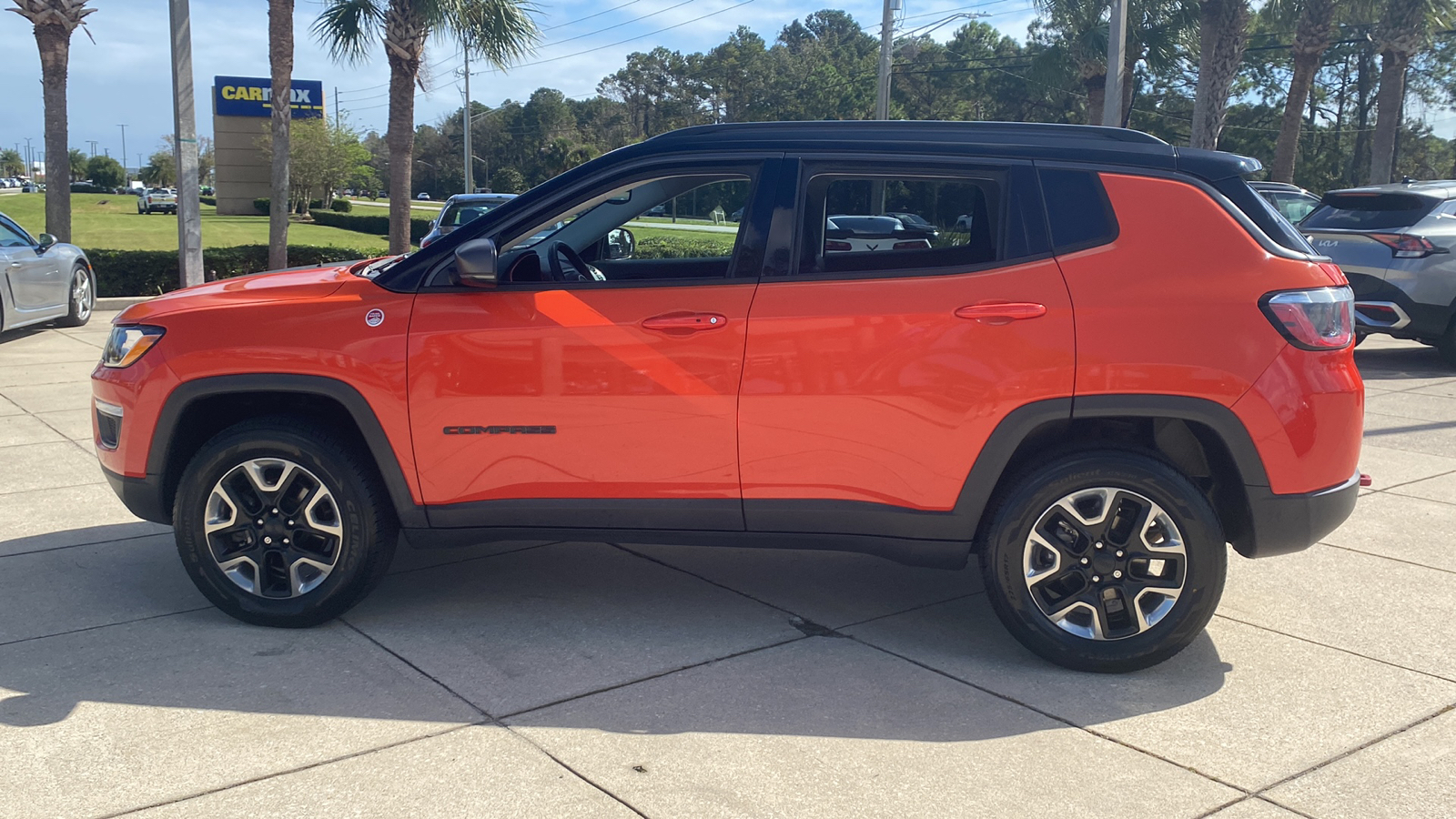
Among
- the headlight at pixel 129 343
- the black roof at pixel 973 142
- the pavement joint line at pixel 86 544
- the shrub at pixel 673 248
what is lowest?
the pavement joint line at pixel 86 544

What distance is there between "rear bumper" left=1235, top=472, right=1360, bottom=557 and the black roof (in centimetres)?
110

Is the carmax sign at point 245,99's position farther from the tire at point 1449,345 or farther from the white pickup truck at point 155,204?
the tire at point 1449,345

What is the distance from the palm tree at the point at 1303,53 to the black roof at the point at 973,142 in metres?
24.8

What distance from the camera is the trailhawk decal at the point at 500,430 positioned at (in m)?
4.10

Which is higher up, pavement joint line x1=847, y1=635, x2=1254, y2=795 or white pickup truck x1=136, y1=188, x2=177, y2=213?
white pickup truck x1=136, y1=188, x2=177, y2=213

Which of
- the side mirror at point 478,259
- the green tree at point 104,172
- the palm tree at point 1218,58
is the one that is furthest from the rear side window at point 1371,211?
the green tree at point 104,172

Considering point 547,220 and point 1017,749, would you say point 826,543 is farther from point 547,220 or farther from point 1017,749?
point 547,220

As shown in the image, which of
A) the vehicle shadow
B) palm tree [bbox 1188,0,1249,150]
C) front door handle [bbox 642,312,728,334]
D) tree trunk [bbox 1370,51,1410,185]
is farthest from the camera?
tree trunk [bbox 1370,51,1410,185]

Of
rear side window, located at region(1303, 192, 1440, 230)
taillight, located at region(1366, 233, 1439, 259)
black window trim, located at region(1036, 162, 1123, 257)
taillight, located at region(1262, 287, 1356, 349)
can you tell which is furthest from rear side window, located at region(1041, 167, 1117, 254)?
rear side window, located at region(1303, 192, 1440, 230)

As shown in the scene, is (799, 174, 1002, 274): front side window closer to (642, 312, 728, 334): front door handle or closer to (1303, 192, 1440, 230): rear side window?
(642, 312, 728, 334): front door handle

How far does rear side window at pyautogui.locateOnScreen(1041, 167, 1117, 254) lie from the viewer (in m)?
3.95

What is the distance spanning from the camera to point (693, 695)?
149 inches

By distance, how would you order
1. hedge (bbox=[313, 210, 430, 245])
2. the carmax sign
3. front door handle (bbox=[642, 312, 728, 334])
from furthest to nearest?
the carmax sign < hedge (bbox=[313, 210, 430, 245]) < front door handle (bbox=[642, 312, 728, 334])

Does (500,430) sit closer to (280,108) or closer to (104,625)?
(104,625)
